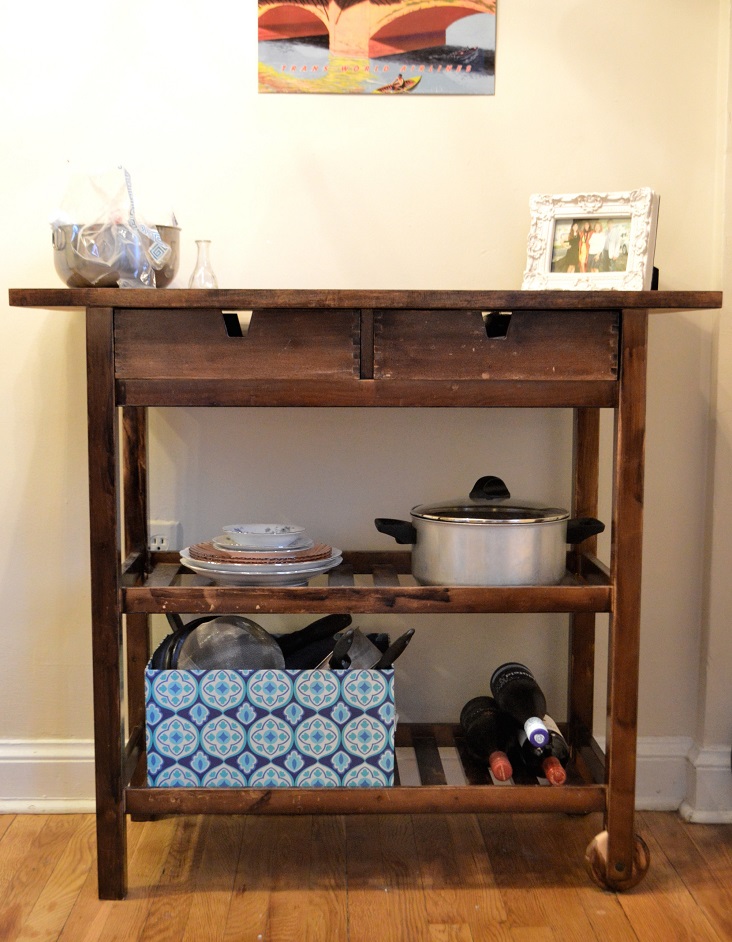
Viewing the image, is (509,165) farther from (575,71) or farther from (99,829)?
(99,829)

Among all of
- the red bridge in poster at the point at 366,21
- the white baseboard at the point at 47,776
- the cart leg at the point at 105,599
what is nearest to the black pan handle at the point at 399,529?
the cart leg at the point at 105,599

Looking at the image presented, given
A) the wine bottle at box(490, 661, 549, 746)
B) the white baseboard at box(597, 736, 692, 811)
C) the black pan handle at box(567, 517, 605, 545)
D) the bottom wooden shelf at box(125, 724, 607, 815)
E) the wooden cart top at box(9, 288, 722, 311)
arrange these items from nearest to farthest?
the wooden cart top at box(9, 288, 722, 311) → the bottom wooden shelf at box(125, 724, 607, 815) → the black pan handle at box(567, 517, 605, 545) → the wine bottle at box(490, 661, 549, 746) → the white baseboard at box(597, 736, 692, 811)

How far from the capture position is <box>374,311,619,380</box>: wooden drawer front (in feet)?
5.25

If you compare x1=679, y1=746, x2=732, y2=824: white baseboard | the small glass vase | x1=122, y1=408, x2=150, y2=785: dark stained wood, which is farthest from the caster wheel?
the small glass vase

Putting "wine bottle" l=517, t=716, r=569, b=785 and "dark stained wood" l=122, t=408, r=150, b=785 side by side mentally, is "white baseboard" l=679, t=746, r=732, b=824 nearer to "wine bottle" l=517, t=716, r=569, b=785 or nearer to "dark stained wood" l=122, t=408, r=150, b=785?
"wine bottle" l=517, t=716, r=569, b=785

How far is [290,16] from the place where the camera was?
1.96 m

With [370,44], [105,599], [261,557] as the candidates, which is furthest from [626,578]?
[370,44]

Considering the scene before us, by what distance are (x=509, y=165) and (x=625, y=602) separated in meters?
0.98

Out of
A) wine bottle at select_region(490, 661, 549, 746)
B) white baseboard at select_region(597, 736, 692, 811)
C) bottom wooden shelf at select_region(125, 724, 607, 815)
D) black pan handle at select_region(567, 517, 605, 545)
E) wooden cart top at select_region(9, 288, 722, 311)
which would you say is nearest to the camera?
wooden cart top at select_region(9, 288, 722, 311)

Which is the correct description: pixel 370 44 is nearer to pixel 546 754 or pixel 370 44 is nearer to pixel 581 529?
pixel 581 529

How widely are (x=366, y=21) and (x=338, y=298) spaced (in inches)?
30.5

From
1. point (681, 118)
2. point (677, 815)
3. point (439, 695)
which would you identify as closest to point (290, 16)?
point (681, 118)

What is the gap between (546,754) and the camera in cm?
178

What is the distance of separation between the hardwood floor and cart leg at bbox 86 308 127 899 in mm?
125
